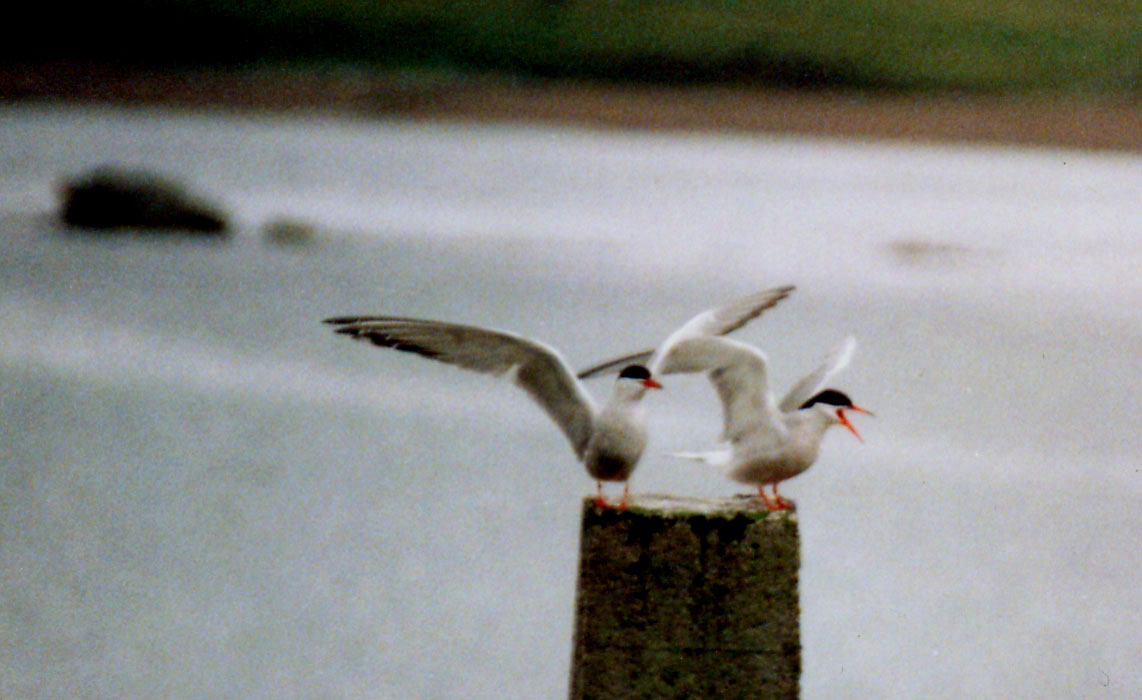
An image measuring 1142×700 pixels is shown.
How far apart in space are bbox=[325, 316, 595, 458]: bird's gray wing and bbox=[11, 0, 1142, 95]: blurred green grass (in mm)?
1239

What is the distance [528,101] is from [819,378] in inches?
52.4

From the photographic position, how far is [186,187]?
3039 millimetres

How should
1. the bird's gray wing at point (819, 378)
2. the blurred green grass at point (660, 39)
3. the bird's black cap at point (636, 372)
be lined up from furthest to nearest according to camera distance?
the blurred green grass at point (660, 39) < the bird's gray wing at point (819, 378) < the bird's black cap at point (636, 372)

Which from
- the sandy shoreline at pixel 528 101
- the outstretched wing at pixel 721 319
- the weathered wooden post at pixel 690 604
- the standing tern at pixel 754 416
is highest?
the sandy shoreline at pixel 528 101

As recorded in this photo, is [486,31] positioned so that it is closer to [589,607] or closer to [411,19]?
[411,19]

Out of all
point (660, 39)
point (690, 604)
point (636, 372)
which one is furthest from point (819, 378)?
point (660, 39)

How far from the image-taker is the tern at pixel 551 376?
1.81m

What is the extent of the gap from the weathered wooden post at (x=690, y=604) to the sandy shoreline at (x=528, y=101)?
1691mm

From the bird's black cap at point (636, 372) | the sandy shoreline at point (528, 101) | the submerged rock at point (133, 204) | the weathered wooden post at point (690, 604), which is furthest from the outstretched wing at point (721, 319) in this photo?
the submerged rock at point (133, 204)

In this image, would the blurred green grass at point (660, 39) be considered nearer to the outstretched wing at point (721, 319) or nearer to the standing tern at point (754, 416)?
the outstretched wing at point (721, 319)

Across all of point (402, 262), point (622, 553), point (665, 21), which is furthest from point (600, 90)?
point (622, 553)

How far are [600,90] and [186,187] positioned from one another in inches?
46.2

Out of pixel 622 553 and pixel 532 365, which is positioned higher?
pixel 532 365

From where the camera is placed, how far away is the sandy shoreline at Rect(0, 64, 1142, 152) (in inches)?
111
